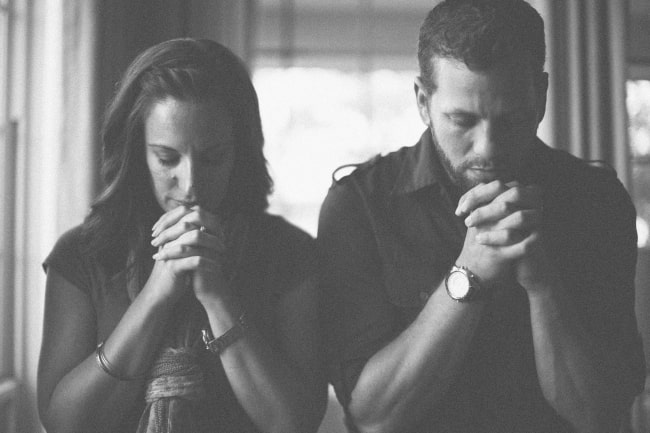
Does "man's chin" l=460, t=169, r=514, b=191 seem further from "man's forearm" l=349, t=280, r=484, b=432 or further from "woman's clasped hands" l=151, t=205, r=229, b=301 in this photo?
"woman's clasped hands" l=151, t=205, r=229, b=301

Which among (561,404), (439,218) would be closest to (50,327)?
(439,218)

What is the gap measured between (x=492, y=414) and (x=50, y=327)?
825mm

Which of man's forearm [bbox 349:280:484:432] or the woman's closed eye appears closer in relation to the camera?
man's forearm [bbox 349:280:484:432]

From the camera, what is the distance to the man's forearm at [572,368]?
1034mm

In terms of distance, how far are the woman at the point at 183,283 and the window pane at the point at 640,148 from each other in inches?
59.3

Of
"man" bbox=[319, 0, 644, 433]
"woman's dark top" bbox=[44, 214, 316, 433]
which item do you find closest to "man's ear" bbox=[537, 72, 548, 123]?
"man" bbox=[319, 0, 644, 433]

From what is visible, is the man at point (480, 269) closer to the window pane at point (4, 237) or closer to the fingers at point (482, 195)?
the fingers at point (482, 195)

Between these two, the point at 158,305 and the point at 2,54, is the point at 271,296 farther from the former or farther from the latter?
the point at 2,54

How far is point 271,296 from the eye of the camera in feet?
4.00

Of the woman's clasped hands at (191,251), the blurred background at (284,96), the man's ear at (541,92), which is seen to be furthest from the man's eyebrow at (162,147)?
the blurred background at (284,96)

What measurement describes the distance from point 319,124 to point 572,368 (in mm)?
1413

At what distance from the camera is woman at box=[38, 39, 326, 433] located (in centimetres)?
109

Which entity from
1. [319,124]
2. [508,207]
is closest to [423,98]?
[508,207]

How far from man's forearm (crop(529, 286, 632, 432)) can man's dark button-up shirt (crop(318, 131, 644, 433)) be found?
5cm
